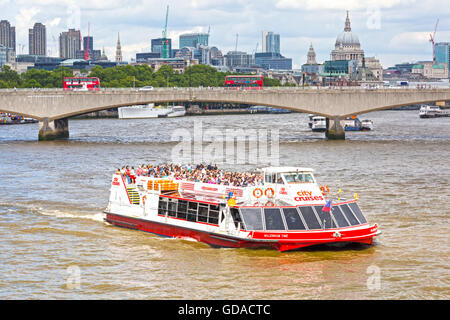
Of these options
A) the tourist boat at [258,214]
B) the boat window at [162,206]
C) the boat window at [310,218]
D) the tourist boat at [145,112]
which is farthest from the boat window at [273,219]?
the tourist boat at [145,112]

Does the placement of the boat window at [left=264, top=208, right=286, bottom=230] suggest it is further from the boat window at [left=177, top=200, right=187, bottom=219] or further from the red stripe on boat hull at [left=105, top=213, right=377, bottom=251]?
the boat window at [left=177, top=200, right=187, bottom=219]

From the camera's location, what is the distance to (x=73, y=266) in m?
30.0

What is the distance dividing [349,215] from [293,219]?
2364 millimetres

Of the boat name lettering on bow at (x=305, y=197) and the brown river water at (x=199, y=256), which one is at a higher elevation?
the boat name lettering on bow at (x=305, y=197)

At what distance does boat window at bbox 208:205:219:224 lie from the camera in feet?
110

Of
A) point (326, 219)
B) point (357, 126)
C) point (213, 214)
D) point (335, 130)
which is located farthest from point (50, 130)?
point (326, 219)

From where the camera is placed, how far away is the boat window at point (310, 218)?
3139 centimetres

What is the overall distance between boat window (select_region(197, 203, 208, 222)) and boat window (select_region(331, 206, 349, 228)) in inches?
217

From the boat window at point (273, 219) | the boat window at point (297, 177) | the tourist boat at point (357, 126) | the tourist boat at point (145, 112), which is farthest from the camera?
the tourist boat at point (145, 112)

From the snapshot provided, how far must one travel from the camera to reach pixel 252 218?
3203cm

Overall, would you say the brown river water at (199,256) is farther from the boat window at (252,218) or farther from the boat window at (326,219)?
the boat window at (326,219)

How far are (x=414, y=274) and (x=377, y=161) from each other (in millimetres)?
38391
